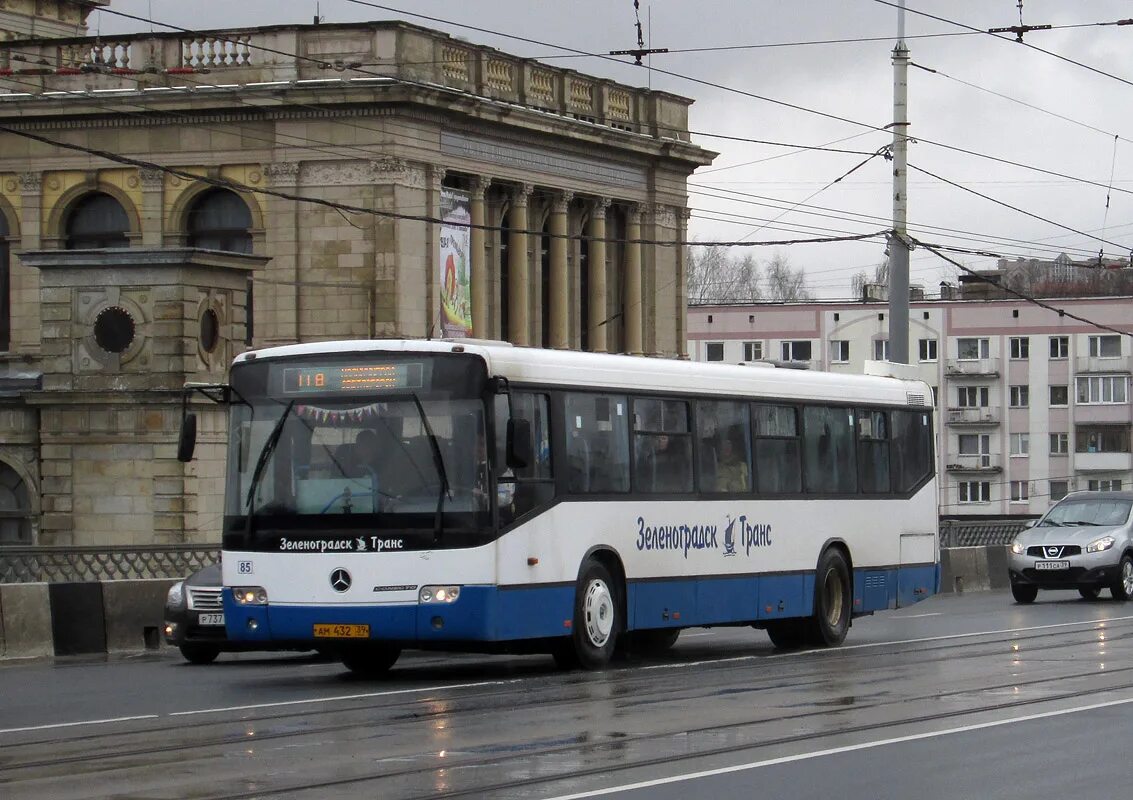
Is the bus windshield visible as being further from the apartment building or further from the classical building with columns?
the apartment building

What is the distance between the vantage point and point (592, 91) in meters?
65.7

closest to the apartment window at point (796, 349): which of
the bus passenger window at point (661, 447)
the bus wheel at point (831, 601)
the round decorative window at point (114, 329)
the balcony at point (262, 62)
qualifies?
the balcony at point (262, 62)

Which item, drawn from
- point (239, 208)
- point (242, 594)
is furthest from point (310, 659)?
point (239, 208)

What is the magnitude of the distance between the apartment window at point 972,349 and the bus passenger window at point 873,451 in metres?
79.8

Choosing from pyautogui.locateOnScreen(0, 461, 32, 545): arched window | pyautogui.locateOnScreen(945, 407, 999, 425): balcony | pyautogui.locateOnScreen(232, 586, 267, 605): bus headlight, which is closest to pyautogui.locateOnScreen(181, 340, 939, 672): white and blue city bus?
pyautogui.locateOnScreen(232, 586, 267, 605): bus headlight

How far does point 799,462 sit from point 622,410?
320cm

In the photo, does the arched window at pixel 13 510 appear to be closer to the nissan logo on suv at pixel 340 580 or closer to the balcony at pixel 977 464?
the nissan logo on suv at pixel 340 580

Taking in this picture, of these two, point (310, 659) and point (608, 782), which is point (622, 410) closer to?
point (310, 659)

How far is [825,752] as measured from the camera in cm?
1200

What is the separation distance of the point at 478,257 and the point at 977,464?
4778 centimetres

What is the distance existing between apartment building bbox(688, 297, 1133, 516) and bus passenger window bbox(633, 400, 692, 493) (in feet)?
262

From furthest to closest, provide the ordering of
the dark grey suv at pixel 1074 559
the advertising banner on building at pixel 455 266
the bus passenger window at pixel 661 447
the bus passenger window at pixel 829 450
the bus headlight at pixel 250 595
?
the advertising banner on building at pixel 455 266 → the dark grey suv at pixel 1074 559 → the bus passenger window at pixel 829 450 → the bus passenger window at pixel 661 447 → the bus headlight at pixel 250 595

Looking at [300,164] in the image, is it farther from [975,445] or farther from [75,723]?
[975,445]

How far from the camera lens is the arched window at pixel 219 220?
56375mm
